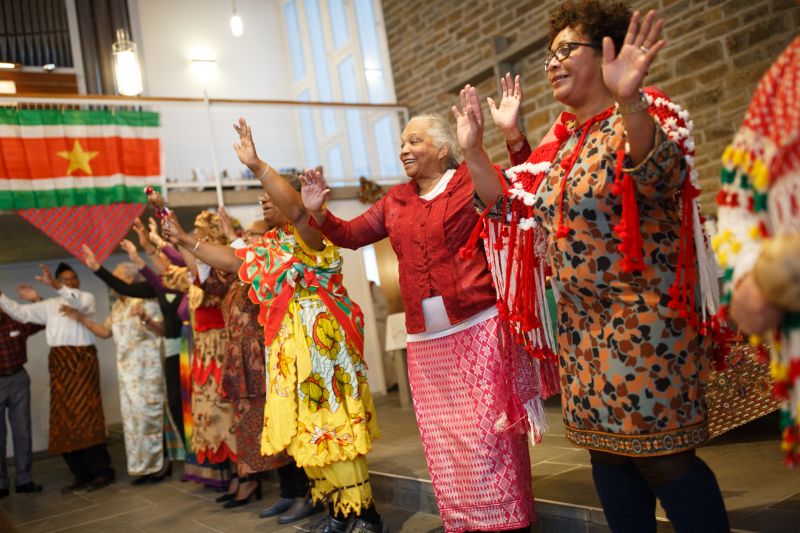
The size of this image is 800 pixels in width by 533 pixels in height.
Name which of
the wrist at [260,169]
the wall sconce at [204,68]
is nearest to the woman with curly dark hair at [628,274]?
the wrist at [260,169]

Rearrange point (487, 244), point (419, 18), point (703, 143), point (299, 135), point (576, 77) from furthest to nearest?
point (299, 135) < point (419, 18) < point (703, 143) < point (487, 244) < point (576, 77)

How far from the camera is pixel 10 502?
499cm

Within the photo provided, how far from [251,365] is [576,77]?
89.8 inches

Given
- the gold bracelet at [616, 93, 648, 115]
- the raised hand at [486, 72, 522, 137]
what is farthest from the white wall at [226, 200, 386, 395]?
the gold bracelet at [616, 93, 648, 115]

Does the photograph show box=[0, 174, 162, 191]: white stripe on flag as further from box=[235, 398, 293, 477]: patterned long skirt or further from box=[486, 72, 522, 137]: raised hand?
box=[486, 72, 522, 137]: raised hand

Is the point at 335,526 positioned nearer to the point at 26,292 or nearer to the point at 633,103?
the point at 633,103

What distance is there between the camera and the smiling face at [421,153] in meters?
2.43

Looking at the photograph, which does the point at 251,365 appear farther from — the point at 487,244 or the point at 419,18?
the point at 419,18

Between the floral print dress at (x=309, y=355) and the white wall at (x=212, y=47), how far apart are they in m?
7.46

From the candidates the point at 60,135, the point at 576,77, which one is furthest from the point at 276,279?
the point at 60,135

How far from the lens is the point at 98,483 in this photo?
511 centimetres

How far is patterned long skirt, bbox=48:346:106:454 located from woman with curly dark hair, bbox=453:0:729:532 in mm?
4412

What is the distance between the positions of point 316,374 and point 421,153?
978 millimetres

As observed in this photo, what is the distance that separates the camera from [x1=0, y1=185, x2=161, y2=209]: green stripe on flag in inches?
234
